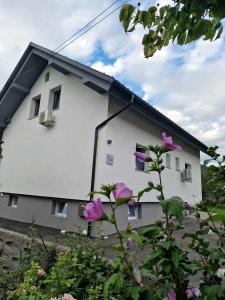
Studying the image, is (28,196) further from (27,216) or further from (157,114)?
(157,114)

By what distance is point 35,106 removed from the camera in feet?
33.3

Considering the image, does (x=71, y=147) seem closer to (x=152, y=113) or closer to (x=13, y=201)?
(x=152, y=113)

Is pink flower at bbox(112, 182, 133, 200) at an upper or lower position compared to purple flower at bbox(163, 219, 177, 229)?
upper

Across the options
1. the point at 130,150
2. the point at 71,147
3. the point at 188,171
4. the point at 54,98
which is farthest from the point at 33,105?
the point at 188,171

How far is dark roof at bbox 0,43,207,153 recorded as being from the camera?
6605 mm

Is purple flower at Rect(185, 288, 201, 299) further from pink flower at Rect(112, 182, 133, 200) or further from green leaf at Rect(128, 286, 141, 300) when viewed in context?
pink flower at Rect(112, 182, 133, 200)

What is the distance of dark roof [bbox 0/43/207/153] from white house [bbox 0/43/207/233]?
29mm

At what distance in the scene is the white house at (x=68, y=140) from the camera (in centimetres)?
694

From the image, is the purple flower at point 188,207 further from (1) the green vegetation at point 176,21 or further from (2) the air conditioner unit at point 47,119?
(2) the air conditioner unit at point 47,119

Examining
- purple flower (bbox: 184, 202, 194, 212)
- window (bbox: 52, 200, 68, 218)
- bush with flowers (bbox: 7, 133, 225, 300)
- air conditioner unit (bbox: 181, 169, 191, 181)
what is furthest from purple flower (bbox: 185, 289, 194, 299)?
air conditioner unit (bbox: 181, 169, 191, 181)

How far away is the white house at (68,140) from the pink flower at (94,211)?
5.46 meters

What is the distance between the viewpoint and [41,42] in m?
9.12

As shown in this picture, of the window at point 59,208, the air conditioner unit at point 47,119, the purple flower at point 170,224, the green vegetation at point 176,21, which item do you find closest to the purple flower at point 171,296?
the purple flower at point 170,224

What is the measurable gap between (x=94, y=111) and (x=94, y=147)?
1.14 metres
